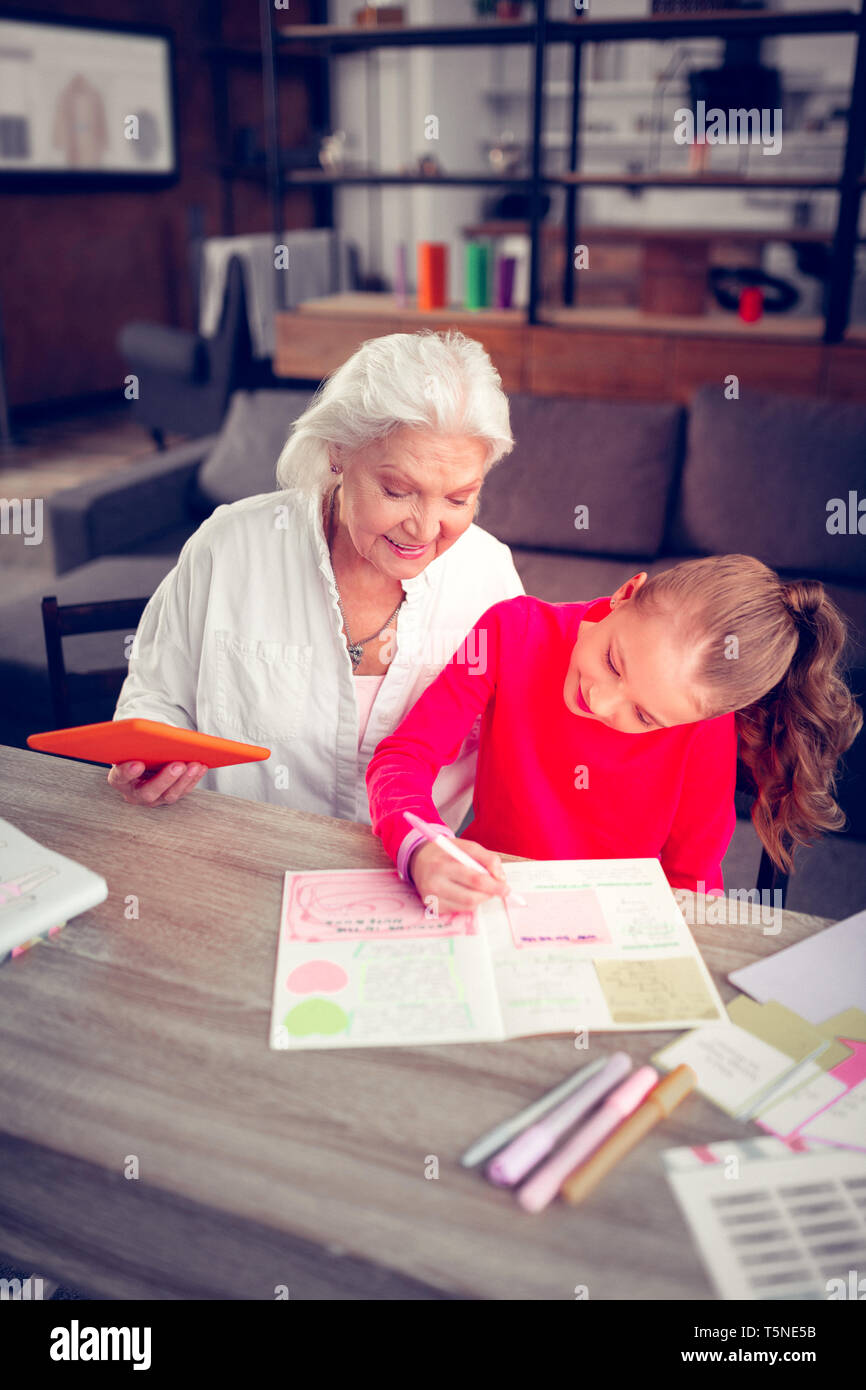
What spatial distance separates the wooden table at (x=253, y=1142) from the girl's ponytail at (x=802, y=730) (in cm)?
29

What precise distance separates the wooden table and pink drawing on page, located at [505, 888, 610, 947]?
106 mm

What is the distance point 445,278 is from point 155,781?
331 cm

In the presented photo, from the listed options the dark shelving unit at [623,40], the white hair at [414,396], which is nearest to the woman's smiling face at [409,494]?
the white hair at [414,396]

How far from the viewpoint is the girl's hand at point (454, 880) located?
3.31 feet

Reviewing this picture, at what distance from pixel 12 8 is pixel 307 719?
6.00m

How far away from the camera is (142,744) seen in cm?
108

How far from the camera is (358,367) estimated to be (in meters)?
1.35

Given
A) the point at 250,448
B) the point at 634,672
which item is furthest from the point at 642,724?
the point at 250,448

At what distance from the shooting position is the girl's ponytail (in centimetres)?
118

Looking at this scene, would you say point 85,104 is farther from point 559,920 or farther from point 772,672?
point 559,920

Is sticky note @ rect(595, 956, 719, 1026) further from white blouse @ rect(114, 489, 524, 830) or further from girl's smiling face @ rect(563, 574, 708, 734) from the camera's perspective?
white blouse @ rect(114, 489, 524, 830)

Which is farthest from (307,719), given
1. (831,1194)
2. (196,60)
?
(196,60)

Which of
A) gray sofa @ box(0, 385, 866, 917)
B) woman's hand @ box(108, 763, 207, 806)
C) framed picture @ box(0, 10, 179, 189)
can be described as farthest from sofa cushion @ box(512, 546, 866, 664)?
framed picture @ box(0, 10, 179, 189)
